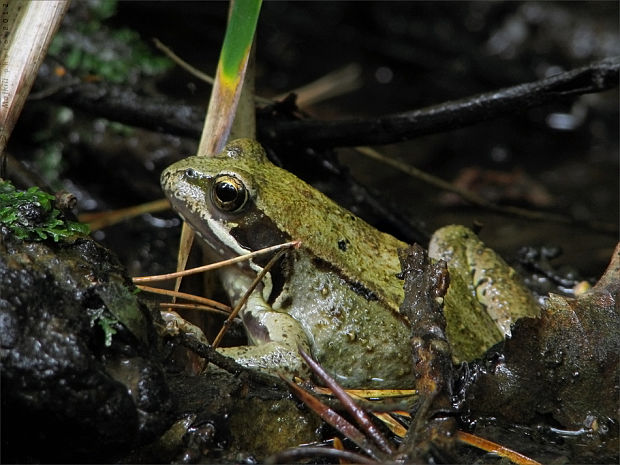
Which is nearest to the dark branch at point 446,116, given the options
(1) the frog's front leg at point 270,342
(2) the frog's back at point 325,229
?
(2) the frog's back at point 325,229

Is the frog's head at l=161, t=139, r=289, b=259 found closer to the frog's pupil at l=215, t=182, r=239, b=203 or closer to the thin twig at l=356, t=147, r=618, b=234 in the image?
the frog's pupil at l=215, t=182, r=239, b=203

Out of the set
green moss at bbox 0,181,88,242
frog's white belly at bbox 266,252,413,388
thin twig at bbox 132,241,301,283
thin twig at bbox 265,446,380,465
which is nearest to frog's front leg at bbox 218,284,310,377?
frog's white belly at bbox 266,252,413,388

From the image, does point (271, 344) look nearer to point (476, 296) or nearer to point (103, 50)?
point (476, 296)

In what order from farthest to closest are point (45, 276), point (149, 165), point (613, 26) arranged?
1. point (613, 26)
2. point (149, 165)
3. point (45, 276)

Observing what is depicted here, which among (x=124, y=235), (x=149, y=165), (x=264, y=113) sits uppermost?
(x=264, y=113)

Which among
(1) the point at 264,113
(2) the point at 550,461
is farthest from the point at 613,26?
(2) the point at 550,461

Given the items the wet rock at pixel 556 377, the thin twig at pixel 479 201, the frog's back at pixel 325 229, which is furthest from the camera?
the thin twig at pixel 479 201

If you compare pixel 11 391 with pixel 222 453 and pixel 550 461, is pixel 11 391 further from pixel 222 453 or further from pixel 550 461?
pixel 550 461

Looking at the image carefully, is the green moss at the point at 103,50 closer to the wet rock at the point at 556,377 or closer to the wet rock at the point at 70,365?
the wet rock at the point at 70,365
